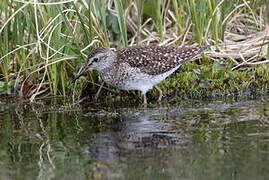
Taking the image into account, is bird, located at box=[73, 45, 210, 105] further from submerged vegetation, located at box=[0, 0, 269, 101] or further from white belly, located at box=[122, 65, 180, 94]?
submerged vegetation, located at box=[0, 0, 269, 101]

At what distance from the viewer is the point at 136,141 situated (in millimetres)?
6547

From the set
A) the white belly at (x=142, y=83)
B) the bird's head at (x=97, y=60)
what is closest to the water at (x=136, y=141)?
the white belly at (x=142, y=83)

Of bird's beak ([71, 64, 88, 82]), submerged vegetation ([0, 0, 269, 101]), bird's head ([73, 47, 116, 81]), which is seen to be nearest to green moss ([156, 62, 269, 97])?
submerged vegetation ([0, 0, 269, 101])

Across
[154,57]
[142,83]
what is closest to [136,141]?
[142,83]

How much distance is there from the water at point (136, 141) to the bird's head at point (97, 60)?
0.46 metres

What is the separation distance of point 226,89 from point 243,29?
1.84 meters

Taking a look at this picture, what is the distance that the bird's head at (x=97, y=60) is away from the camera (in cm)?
809

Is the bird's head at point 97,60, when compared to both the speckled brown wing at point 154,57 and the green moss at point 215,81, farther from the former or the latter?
the green moss at point 215,81

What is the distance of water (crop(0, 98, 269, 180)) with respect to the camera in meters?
5.62

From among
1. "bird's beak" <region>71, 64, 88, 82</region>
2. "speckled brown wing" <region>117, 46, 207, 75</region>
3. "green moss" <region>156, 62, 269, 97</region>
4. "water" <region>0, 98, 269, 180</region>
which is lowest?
"water" <region>0, 98, 269, 180</region>

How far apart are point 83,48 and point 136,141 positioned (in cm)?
213

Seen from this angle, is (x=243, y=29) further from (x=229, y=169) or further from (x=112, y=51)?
(x=229, y=169)

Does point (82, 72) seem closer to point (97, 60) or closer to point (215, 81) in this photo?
point (97, 60)

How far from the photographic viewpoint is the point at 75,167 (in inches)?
228
